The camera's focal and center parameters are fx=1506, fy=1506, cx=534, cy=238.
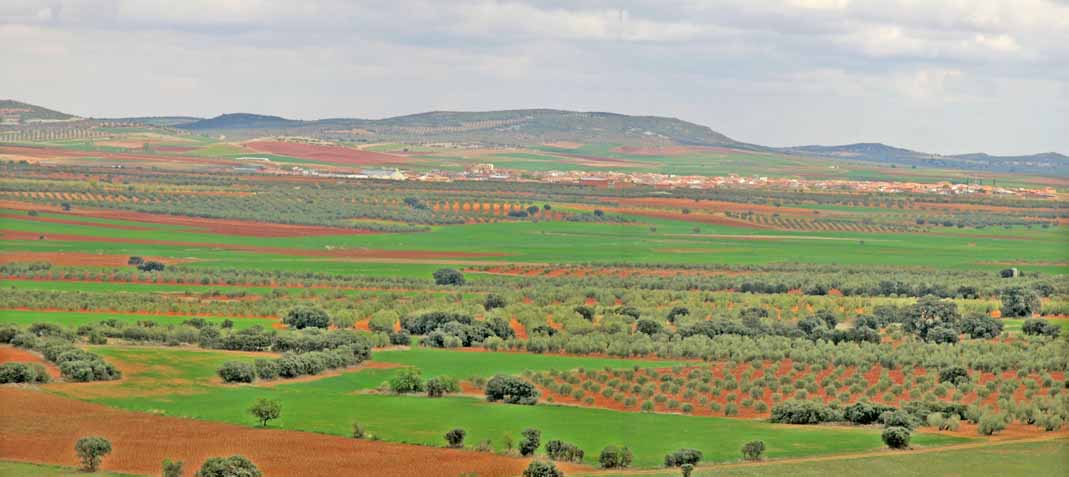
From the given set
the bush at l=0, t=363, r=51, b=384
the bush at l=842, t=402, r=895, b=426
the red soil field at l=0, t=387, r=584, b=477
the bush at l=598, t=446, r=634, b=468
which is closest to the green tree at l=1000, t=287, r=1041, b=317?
the bush at l=842, t=402, r=895, b=426

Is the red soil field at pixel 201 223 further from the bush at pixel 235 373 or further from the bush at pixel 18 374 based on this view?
the bush at pixel 18 374

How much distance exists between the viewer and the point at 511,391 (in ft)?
170

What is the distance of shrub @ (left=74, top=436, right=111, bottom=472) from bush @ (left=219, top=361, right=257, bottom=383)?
48.1ft

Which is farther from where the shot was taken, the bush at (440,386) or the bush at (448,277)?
the bush at (448,277)

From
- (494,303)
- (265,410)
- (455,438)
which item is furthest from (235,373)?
(494,303)

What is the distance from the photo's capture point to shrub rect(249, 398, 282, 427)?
1802 inches

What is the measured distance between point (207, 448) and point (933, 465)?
20109 millimetres

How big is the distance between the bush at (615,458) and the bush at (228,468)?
9.39m

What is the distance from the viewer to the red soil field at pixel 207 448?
132 ft

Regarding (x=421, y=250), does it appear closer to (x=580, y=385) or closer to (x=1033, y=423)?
(x=580, y=385)

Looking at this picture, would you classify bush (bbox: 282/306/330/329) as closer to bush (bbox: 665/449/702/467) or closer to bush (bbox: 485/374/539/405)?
bush (bbox: 485/374/539/405)

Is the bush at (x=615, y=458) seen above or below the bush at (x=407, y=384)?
above

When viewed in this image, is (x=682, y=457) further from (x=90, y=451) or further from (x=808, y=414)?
(x=90, y=451)

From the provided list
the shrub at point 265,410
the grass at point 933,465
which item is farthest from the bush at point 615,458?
the shrub at point 265,410
